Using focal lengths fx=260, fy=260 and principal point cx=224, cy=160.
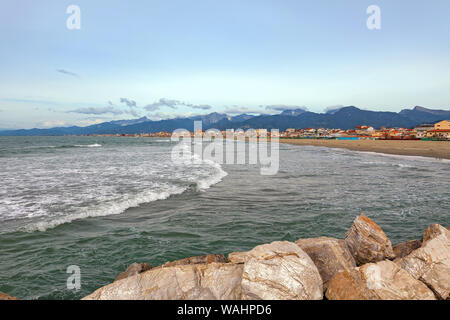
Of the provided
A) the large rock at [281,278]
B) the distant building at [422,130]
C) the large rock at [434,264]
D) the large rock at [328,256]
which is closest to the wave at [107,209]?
the large rock at [281,278]

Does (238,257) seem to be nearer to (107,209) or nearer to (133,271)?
(133,271)

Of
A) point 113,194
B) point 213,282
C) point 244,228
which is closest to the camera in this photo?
point 213,282

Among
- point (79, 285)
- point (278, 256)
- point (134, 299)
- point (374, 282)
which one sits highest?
point (278, 256)

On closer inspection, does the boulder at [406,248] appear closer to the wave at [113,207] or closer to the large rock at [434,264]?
the large rock at [434,264]

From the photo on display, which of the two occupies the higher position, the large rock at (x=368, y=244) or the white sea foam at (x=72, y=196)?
the large rock at (x=368, y=244)

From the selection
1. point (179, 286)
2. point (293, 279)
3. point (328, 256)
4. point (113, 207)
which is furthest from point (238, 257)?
point (113, 207)

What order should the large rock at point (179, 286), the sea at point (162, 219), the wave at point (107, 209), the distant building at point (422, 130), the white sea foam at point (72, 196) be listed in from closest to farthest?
the large rock at point (179, 286) → the sea at point (162, 219) → the wave at point (107, 209) → the white sea foam at point (72, 196) → the distant building at point (422, 130)

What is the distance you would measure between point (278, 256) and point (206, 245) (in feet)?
14.9

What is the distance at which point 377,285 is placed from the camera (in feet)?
15.5

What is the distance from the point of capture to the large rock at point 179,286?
4.91 metres

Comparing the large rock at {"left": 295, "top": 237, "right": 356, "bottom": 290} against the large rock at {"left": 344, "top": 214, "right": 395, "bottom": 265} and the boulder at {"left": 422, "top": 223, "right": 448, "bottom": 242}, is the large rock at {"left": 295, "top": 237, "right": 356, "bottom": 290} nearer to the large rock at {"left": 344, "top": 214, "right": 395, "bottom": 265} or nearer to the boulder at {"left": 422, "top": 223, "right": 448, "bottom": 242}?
the large rock at {"left": 344, "top": 214, "right": 395, "bottom": 265}
